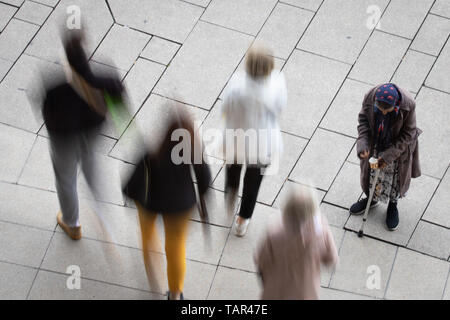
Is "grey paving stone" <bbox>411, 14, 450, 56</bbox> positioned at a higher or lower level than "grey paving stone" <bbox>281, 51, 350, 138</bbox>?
higher

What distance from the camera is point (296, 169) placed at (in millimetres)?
5992

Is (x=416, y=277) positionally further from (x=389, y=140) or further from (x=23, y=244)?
(x=23, y=244)

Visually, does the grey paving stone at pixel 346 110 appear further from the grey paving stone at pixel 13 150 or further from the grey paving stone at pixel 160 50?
the grey paving stone at pixel 13 150

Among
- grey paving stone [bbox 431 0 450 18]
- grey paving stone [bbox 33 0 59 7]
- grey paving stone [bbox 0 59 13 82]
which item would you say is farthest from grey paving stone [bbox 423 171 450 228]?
grey paving stone [bbox 33 0 59 7]

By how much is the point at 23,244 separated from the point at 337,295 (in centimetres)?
264

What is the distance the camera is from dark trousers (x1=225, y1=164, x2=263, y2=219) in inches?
198

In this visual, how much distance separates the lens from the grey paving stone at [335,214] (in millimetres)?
5715

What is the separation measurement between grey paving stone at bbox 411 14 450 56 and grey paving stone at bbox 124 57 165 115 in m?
2.66

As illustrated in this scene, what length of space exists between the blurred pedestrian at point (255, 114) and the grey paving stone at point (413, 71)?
86.8 inches

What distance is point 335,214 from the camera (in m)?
5.76

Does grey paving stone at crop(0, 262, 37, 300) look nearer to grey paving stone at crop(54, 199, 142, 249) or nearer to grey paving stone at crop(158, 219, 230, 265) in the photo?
grey paving stone at crop(54, 199, 142, 249)

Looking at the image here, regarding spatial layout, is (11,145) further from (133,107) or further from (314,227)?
(314,227)

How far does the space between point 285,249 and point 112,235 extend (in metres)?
2.08

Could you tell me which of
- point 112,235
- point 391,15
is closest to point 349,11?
point 391,15
